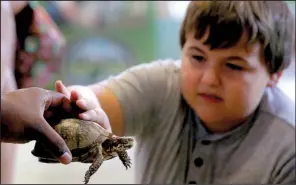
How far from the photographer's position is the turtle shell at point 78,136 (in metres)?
0.28

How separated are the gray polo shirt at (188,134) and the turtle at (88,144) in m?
0.26

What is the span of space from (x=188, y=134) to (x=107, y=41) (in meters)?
0.47

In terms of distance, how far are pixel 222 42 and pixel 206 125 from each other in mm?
112

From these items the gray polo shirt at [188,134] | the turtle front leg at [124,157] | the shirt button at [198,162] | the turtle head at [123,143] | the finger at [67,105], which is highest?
the finger at [67,105]

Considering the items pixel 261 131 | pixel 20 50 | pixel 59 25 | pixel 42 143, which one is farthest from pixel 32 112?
pixel 59 25

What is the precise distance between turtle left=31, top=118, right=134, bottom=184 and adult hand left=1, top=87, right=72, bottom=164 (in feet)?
0.05

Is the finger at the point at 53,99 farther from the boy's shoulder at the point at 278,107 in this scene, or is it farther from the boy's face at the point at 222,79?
the boy's shoulder at the point at 278,107

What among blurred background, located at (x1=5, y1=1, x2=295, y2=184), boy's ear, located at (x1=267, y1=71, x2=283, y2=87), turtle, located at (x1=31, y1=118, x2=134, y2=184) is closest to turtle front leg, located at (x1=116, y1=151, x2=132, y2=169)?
turtle, located at (x1=31, y1=118, x2=134, y2=184)

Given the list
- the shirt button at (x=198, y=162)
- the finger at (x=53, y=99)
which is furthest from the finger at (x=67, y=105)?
the shirt button at (x=198, y=162)

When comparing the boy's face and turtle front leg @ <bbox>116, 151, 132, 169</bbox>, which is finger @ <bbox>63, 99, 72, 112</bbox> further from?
the boy's face

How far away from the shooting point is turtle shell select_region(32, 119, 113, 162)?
0.93 feet

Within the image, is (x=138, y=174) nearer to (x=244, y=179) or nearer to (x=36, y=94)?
(x=244, y=179)

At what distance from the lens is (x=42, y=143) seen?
10.5 inches

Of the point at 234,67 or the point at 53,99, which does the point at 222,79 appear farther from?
the point at 53,99
